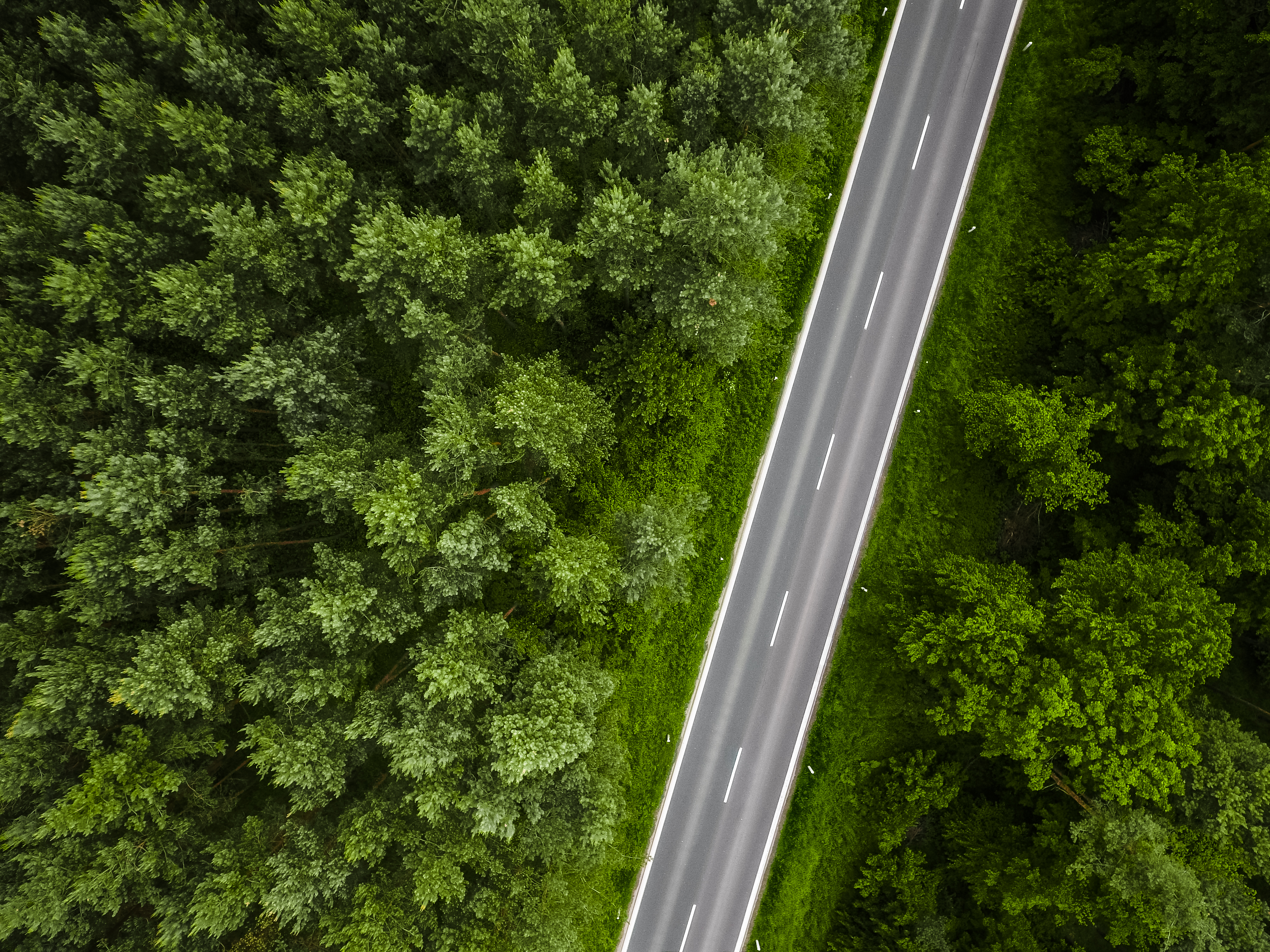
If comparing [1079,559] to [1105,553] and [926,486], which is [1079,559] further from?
[926,486]

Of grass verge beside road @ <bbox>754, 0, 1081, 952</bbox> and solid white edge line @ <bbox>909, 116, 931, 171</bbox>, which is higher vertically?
solid white edge line @ <bbox>909, 116, 931, 171</bbox>

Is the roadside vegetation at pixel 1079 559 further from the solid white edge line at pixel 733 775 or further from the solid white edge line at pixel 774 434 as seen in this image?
the solid white edge line at pixel 774 434

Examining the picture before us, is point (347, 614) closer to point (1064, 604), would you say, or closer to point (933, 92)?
point (1064, 604)

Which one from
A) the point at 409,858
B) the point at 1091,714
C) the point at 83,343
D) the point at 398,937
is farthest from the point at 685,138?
the point at 398,937

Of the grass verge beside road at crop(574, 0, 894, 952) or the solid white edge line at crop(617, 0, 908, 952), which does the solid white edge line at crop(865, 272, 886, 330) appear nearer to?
the solid white edge line at crop(617, 0, 908, 952)

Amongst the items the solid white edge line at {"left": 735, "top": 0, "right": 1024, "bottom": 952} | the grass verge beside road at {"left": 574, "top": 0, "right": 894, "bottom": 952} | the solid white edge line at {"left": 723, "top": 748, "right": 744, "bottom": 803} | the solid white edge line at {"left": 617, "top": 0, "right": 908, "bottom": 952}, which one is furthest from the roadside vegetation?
the grass verge beside road at {"left": 574, "top": 0, "right": 894, "bottom": 952}

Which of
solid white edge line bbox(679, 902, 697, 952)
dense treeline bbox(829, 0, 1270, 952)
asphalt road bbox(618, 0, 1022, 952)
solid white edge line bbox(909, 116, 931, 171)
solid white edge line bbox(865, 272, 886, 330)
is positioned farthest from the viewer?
solid white edge line bbox(865, 272, 886, 330)
